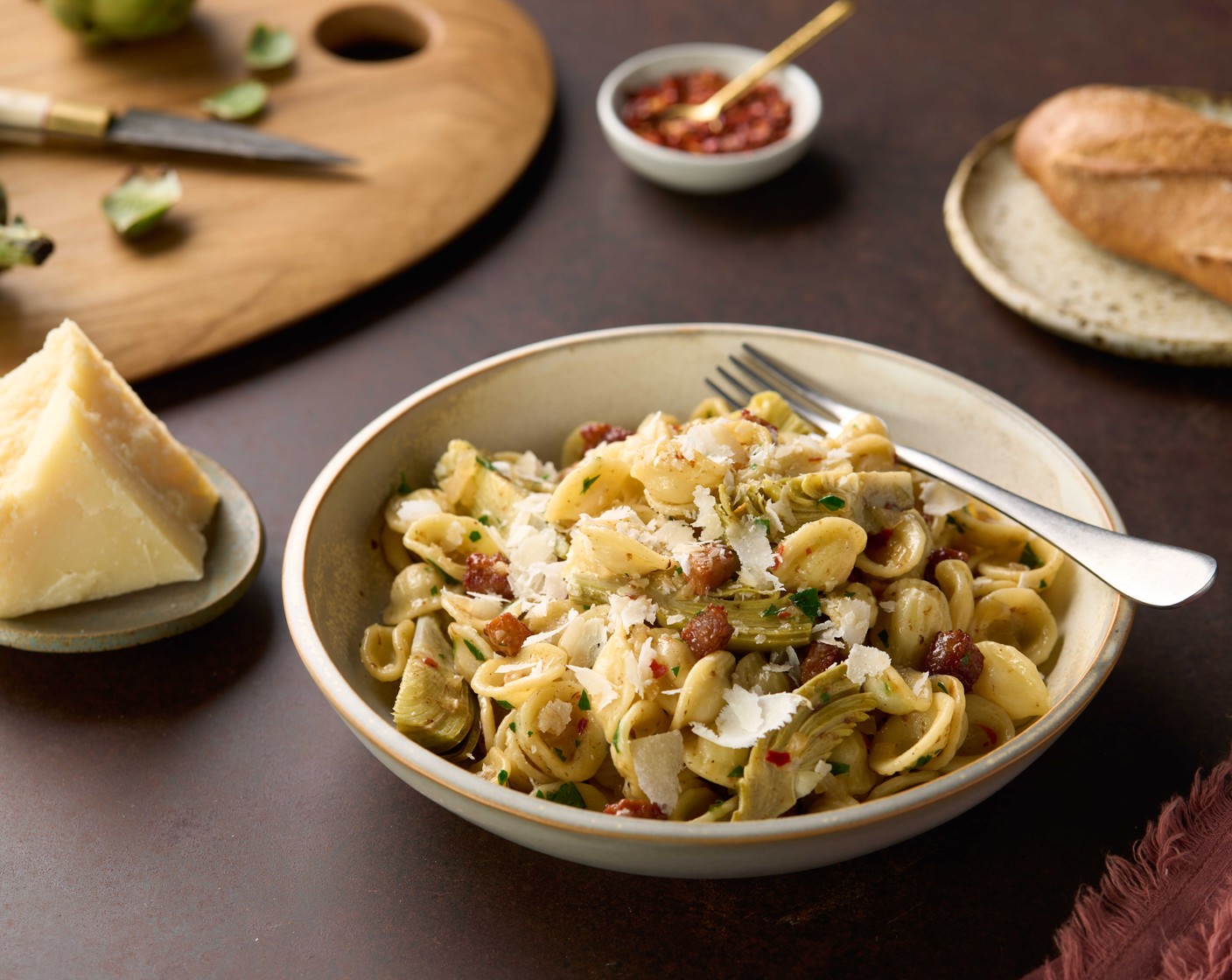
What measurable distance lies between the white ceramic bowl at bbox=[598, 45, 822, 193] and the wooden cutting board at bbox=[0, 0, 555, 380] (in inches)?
11.9

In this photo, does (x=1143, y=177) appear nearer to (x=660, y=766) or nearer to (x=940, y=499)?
(x=940, y=499)

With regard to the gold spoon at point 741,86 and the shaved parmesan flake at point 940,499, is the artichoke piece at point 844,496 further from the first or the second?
the gold spoon at point 741,86

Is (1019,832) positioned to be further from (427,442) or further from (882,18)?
(882,18)

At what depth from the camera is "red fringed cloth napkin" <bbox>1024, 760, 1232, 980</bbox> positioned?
5.67ft

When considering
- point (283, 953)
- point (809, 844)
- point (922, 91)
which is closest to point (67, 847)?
point (283, 953)

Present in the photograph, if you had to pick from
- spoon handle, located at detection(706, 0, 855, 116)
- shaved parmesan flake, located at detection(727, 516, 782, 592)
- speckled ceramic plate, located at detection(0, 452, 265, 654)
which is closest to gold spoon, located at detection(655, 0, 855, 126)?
spoon handle, located at detection(706, 0, 855, 116)

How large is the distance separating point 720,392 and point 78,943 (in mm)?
1673

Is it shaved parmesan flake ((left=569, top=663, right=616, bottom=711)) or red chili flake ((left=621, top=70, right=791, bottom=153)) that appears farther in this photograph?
red chili flake ((left=621, top=70, right=791, bottom=153))

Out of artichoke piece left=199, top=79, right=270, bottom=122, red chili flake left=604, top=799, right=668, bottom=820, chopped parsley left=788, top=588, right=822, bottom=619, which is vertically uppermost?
chopped parsley left=788, top=588, right=822, bottom=619

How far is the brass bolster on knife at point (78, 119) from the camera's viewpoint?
3596mm

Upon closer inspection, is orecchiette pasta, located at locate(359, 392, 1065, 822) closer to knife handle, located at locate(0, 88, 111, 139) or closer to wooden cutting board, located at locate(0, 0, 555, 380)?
wooden cutting board, located at locate(0, 0, 555, 380)

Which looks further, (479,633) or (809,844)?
(479,633)

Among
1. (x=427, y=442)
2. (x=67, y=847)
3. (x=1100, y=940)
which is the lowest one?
(x=67, y=847)

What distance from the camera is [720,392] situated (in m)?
2.63
